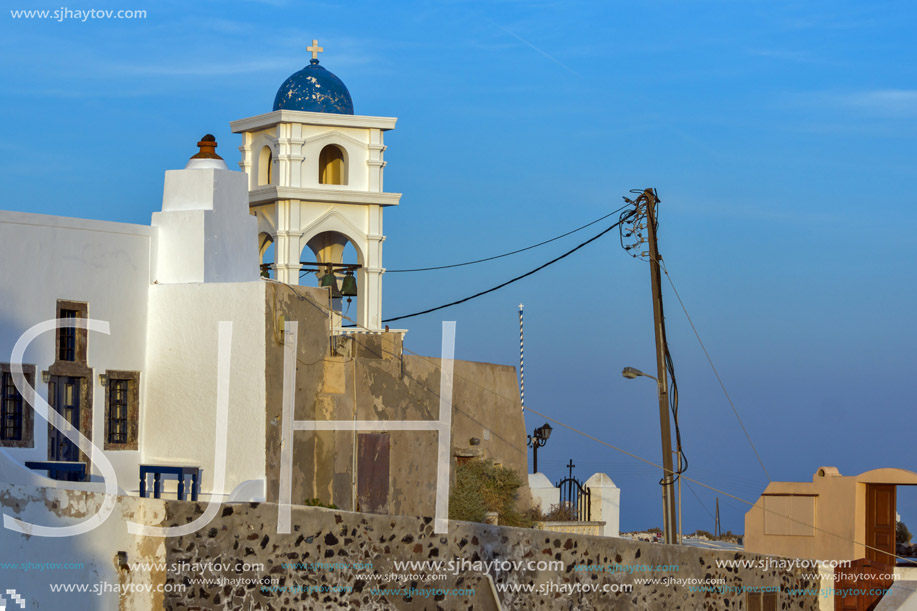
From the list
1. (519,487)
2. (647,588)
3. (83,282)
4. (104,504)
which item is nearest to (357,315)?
(519,487)

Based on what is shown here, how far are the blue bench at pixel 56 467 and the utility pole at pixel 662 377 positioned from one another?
9.96 m

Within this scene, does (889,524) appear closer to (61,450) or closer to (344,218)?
(344,218)

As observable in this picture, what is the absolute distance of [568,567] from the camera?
16109mm

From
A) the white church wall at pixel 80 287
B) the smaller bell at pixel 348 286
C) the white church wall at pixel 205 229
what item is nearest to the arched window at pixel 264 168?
the smaller bell at pixel 348 286

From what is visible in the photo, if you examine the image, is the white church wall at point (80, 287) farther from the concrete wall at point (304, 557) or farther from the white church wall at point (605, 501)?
the white church wall at point (605, 501)

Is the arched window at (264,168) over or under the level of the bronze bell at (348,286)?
over

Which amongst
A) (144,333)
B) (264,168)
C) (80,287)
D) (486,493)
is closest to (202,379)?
(144,333)

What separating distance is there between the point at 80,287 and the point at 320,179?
8.23 metres

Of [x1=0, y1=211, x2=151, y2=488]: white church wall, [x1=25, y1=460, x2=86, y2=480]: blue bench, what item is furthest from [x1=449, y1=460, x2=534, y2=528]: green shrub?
[x1=25, y1=460, x2=86, y2=480]: blue bench

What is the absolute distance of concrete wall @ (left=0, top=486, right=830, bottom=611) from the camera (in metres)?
13.3

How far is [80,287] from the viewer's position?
710 inches

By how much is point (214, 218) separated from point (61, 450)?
3.95 meters

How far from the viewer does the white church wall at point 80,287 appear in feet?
56.4

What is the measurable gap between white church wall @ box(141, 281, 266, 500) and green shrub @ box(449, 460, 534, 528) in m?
6.41
